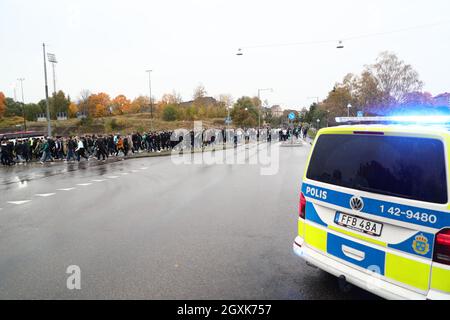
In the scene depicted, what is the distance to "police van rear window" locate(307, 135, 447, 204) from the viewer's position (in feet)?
9.03

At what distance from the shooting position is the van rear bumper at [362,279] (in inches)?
110

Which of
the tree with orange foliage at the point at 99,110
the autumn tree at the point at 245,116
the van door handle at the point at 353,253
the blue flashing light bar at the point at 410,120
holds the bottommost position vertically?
the van door handle at the point at 353,253

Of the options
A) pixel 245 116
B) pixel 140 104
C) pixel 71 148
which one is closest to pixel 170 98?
pixel 140 104

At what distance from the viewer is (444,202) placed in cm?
264

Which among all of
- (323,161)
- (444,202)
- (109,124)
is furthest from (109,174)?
(109,124)

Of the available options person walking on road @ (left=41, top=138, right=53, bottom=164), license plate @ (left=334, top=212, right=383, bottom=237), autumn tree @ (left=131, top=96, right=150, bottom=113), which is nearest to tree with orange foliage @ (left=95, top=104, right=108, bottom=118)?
autumn tree @ (left=131, top=96, right=150, bottom=113)

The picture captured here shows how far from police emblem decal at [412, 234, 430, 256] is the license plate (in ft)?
1.03

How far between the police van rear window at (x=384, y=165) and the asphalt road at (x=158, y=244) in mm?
1326

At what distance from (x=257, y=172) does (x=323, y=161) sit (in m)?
10.2

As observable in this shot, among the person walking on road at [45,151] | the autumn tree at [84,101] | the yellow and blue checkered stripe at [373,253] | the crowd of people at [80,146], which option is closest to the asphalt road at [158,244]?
the yellow and blue checkered stripe at [373,253]

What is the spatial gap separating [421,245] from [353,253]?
679 mm

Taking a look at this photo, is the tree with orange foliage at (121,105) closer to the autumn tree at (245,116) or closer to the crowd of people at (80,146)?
the autumn tree at (245,116)
